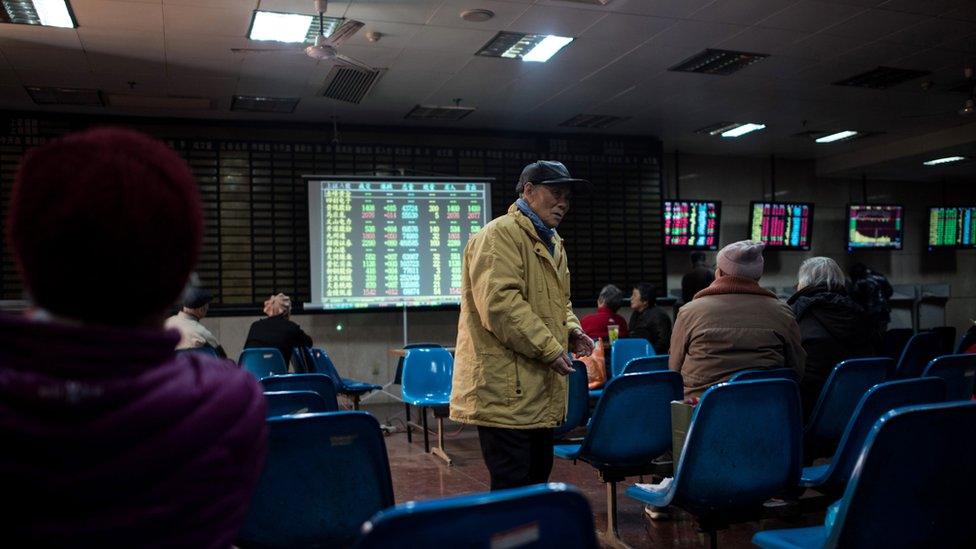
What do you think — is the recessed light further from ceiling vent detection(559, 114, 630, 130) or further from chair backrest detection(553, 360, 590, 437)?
chair backrest detection(553, 360, 590, 437)

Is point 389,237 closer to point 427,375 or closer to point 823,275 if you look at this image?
point 427,375

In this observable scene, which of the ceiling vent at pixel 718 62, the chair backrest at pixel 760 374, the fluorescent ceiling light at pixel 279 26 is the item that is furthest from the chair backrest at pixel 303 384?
the ceiling vent at pixel 718 62

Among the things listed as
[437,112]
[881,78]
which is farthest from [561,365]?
[881,78]

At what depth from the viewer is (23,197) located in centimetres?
82

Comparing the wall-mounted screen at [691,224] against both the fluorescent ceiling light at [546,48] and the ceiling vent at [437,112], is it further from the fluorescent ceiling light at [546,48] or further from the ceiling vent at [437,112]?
the fluorescent ceiling light at [546,48]

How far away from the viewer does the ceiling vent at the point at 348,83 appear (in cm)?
667

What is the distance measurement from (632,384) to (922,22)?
4.38 meters

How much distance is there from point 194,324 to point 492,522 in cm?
439

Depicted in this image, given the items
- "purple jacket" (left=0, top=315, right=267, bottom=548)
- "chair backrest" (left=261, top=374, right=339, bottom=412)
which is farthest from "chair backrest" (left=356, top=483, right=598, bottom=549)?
"chair backrest" (left=261, top=374, right=339, bottom=412)

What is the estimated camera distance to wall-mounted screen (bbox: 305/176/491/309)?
7852 mm

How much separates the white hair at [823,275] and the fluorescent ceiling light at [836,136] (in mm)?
6280

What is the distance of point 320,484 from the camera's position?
2.07 meters

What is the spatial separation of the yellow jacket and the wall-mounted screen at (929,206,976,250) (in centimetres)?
1094

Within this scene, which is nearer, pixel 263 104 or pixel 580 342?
pixel 580 342
